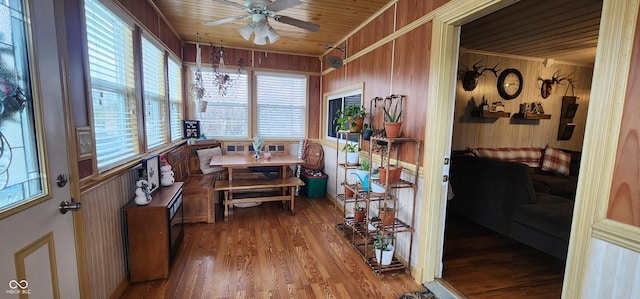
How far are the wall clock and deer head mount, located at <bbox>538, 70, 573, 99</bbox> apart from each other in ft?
1.66

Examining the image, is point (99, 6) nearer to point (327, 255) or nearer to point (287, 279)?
point (287, 279)

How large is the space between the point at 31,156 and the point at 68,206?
0.33 m

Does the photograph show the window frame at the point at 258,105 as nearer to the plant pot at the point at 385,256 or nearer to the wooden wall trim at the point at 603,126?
the plant pot at the point at 385,256

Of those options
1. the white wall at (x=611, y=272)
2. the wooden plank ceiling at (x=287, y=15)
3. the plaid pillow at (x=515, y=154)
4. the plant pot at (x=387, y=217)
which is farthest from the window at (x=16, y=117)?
the plaid pillow at (x=515, y=154)

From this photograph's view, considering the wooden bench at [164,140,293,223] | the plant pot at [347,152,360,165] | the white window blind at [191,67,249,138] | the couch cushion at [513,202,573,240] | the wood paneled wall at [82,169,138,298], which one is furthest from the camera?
the white window blind at [191,67,249,138]

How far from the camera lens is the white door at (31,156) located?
3.36 feet

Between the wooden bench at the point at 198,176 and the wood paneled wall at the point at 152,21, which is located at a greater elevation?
the wood paneled wall at the point at 152,21

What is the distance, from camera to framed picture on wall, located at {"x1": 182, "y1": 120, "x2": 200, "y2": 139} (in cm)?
438

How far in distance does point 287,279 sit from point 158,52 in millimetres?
3044

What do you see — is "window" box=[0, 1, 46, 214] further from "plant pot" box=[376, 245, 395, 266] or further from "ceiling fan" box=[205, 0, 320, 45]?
"plant pot" box=[376, 245, 395, 266]

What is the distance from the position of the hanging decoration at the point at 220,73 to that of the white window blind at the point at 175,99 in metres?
0.56

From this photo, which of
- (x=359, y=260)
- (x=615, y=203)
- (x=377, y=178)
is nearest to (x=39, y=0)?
(x=377, y=178)

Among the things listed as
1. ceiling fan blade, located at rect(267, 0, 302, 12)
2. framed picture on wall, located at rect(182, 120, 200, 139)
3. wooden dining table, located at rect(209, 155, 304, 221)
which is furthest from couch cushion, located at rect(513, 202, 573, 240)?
framed picture on wall, located at rect(182, 120, 200, 139)

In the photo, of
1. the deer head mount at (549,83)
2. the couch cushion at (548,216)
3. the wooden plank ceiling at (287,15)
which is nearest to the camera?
the couch cushion at (548,216)
